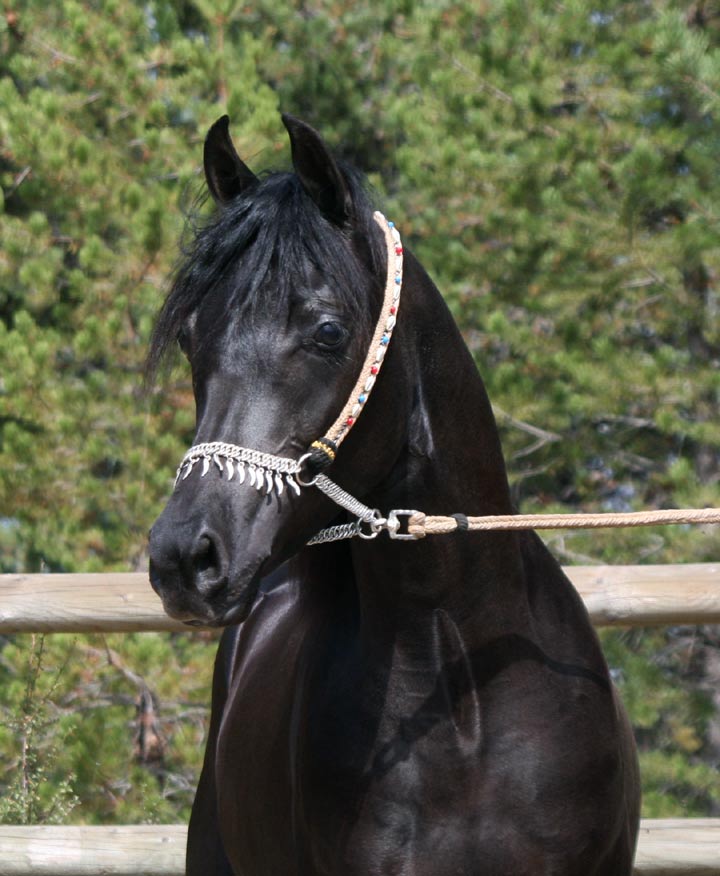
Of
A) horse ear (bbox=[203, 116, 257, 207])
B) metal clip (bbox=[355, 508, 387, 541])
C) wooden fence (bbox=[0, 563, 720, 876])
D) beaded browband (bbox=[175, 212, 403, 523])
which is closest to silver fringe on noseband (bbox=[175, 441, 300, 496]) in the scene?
beaded browband (bbox=[175, 212, 403, 523])

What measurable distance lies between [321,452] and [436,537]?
0.31 m

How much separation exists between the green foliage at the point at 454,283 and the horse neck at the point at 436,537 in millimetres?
4943

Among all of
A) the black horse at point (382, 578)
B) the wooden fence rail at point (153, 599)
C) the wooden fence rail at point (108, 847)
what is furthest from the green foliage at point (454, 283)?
the black horse at point (382, 578)

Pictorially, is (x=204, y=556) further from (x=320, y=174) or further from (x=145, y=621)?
(x=145, y=621)

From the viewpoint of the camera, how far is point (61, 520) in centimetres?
824

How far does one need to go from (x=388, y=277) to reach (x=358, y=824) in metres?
0.92

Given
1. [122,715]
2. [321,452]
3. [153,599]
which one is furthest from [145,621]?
[122,715]

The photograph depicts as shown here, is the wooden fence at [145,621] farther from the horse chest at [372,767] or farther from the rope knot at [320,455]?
the rope knot at [320,455]

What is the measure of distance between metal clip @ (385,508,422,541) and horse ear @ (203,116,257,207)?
2.09 feet

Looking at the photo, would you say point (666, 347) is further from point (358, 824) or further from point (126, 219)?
point (358, 824)

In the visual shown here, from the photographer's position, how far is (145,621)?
397 centimetres

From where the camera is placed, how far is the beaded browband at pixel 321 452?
1959mm

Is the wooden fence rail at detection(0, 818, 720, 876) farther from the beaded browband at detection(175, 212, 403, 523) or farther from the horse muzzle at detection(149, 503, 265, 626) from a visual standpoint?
the horse muzzle at detection(149, 503, 265, 626)

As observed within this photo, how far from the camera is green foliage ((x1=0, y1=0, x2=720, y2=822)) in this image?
7461mm
